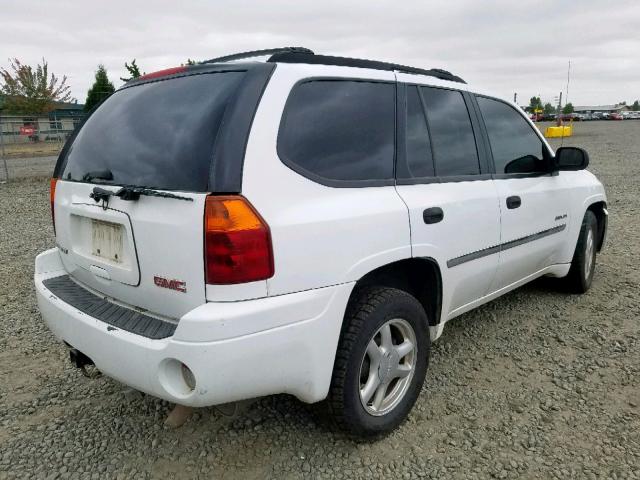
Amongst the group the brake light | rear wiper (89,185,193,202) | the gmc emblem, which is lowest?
the gmc emblem

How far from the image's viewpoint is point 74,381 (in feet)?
9.98

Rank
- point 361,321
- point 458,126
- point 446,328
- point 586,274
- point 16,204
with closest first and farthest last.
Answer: point 361,321 → point 458,126 → point 446,328 → point 586,274 → point 16,204

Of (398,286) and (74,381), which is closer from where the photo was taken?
(398,286)

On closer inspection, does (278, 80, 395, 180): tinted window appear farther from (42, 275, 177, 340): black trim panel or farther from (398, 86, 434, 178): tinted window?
(42, 275, 177, 340): black trim panel

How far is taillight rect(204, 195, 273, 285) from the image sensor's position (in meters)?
1.82

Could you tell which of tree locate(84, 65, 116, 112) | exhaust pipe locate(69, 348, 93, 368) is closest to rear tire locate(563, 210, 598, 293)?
exhaust pipe locate(69, 348, 93, 368)

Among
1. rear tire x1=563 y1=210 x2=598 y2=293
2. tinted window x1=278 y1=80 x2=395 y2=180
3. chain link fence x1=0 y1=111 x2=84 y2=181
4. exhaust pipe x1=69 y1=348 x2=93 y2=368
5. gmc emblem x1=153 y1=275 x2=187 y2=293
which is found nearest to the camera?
gmc emblem x1=153 y1=275 x2=187 y2=293

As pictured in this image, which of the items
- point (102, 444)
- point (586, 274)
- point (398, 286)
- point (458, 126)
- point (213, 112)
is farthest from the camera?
point (586, 274)

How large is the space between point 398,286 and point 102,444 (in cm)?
166

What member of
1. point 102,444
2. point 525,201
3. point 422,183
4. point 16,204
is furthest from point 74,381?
point 16,204

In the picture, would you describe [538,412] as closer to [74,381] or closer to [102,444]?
[102,444]

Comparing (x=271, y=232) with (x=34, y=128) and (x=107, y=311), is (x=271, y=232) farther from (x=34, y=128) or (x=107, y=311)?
(x=34, y=128)

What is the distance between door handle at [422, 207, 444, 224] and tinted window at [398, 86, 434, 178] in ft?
0.64

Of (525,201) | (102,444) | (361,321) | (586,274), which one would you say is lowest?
(102,444)
